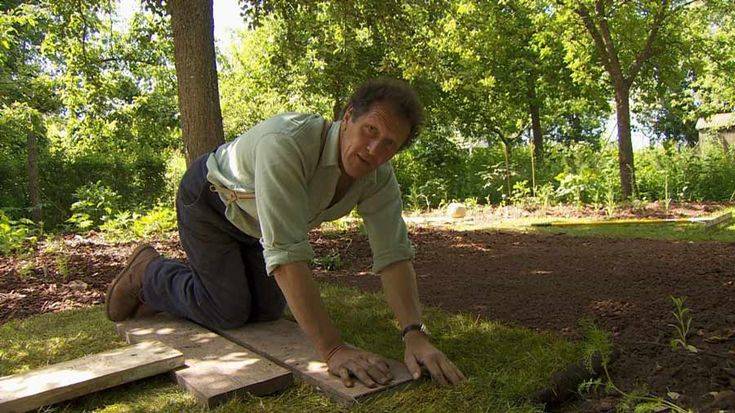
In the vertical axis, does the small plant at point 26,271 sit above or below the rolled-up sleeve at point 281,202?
below

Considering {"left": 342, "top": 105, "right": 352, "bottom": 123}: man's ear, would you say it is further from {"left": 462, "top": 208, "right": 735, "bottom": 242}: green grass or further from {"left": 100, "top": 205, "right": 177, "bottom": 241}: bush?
{"left": 100, "top": 205, "right": 177, "bottom": 241}: bush

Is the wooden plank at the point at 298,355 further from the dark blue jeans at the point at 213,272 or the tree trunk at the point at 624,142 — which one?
the tree trunk at the point at 624,142

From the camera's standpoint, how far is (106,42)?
42.6 feet

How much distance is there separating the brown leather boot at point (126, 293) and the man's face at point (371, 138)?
171cm

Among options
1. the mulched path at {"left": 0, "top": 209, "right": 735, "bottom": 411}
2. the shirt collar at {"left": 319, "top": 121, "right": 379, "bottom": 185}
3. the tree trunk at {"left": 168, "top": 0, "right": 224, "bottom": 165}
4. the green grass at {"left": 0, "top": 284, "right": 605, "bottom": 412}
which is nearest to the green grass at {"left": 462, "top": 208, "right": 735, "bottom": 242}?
the mulched path at {"left": 0, "top": 209, "right": 735, "bottom": 411}

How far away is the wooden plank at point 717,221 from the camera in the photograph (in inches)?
266

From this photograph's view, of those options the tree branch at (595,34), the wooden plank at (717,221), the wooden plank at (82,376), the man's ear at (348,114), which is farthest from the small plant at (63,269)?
the tree branch at (595,34)

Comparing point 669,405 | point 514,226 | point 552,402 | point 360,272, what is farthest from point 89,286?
point 514,226

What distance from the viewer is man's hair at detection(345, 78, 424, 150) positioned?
2.21m

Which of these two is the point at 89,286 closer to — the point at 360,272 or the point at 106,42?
the point at 360,272

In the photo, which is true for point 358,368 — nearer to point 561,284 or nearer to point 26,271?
point 561,284

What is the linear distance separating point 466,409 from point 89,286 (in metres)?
3.90

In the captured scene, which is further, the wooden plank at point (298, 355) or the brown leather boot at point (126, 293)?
the brown leather boot at point (126, 293)

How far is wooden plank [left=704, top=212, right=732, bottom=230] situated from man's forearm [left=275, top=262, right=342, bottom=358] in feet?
19.9
